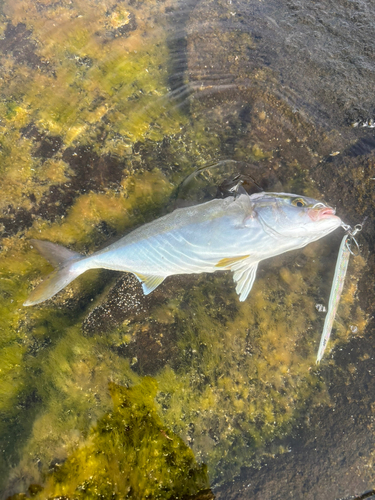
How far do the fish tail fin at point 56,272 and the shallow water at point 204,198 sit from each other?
51 cm

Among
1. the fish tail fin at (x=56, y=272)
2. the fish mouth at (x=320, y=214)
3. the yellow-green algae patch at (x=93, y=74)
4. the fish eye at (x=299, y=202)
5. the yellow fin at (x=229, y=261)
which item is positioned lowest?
the yellow fin at (x=229, y=261)

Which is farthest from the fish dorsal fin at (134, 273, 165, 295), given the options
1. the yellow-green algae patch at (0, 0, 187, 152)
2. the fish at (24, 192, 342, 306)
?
the yellow-green algae patch at (0, 0, 187, 152)

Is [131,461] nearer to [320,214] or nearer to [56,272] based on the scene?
[56,272]

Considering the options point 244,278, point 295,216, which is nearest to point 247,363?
point 244,278

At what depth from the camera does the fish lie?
2.59m

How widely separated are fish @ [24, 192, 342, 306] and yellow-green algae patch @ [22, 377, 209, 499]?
132 cm

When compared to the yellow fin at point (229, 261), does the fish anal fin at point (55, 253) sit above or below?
above

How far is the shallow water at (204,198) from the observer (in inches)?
123

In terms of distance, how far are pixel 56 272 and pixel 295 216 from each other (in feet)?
7.61

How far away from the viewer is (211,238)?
8.57 ft

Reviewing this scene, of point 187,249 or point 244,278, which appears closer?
point 187,249

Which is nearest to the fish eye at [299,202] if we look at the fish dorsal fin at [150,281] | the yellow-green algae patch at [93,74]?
the fish dorsal fin at [150,281]

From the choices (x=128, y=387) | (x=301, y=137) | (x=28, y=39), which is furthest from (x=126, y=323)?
(x=28, y=39)

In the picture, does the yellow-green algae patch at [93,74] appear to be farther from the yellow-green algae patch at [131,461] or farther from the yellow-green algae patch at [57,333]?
the yellow-green algae patch at [131,461]
